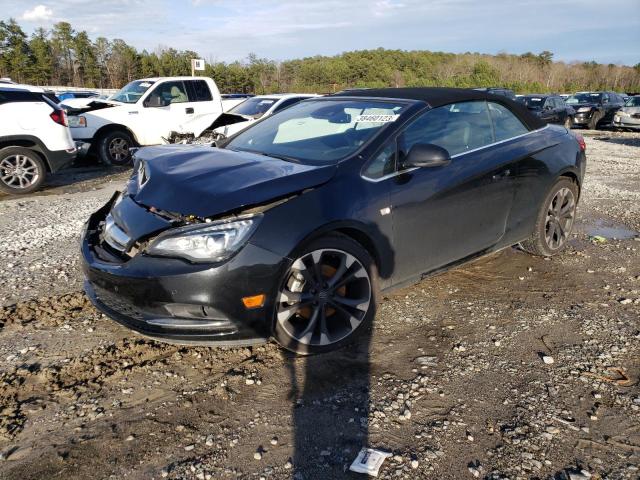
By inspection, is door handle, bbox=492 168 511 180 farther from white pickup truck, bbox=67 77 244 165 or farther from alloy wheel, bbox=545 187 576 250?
white pickup truck, bbox=67 77 244 165

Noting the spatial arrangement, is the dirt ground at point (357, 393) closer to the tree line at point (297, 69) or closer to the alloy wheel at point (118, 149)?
the alloy wheel at point (118, 149)

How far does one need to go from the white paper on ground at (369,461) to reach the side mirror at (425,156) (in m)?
1.86

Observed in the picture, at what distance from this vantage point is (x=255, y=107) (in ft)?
37.7

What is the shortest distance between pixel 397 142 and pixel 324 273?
3.58ft

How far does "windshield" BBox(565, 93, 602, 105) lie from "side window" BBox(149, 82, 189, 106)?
62.5ft

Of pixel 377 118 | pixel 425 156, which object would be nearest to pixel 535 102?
pixel 377 118

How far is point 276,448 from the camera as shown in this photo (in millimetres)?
2475

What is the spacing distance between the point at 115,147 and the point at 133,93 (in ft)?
5.07

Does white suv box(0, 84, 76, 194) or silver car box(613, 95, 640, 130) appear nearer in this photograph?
white suv box(0, 84, 76, 194)

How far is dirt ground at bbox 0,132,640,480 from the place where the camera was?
239 cm

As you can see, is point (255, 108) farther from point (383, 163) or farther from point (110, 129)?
point (383, 163)

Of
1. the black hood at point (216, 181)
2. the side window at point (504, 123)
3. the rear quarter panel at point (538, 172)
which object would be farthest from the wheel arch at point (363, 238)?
the side window at point (504, 123)

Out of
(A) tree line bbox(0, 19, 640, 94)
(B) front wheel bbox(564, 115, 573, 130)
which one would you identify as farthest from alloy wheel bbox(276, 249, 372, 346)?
(A) tree line bbox(0, 19, 640, 94)

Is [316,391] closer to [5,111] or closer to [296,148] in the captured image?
[296,148]
